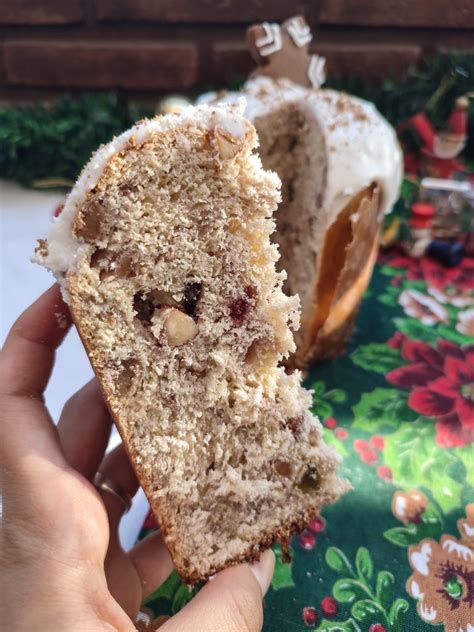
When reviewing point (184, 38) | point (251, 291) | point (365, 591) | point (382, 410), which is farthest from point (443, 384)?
Answer: point (184, 38)

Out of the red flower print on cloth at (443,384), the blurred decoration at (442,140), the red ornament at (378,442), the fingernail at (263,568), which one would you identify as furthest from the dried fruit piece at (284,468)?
the blurred decoration at (442,140)

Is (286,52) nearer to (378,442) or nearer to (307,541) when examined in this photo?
(378,442)

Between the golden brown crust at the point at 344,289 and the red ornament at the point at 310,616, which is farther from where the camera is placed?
the golden brown crust at the point at 344,289

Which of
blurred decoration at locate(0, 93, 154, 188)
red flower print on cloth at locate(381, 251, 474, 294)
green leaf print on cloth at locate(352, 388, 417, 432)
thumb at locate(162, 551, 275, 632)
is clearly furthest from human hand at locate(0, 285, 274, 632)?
blurred decoration at locate(0, 93, 154, 188)

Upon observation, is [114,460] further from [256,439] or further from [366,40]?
[366,40]

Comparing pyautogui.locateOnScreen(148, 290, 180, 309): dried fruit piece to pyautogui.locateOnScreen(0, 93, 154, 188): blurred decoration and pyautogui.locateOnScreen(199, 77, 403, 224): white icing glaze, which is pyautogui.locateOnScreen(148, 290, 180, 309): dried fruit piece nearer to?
pyautogui.locateOnScreen(199, 77, 403, 224): white icing glaze

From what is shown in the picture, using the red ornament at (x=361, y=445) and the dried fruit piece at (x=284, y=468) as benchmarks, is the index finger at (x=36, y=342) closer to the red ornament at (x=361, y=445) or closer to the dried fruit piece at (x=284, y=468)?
the dried fruit piece at (x=284, y=468)

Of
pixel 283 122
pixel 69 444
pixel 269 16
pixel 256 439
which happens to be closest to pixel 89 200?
pixel 256 439
